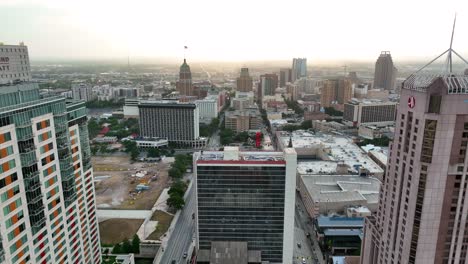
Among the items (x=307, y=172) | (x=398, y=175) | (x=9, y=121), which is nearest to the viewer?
(x=9, y=121)

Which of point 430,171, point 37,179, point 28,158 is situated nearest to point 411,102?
point 430,171

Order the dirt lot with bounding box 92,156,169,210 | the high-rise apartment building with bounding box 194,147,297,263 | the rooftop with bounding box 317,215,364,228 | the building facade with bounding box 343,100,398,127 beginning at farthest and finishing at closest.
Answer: the building facade with bounding box 343,100,398,127 < the dirt lot with bounding box 92,156,169,210 < the rooftop with bounding box 317,215,364,228 < the high-rise apartment building with bounding box 194,147,297,263

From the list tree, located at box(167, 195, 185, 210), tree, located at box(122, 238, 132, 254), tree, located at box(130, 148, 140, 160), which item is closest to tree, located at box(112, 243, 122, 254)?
tree, located at box(122, 238, 132, 254)

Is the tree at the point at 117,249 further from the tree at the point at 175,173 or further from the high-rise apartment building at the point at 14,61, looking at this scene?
the tree at the point at 175,173

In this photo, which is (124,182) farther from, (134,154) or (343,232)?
(343,232)

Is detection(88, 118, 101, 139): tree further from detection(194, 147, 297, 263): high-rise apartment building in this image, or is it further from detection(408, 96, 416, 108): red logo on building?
detection(408, 96, 416, 108): red logo on building

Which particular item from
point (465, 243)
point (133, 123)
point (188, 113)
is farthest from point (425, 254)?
point (133, 123)

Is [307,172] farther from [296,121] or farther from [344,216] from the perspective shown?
[296,121]
